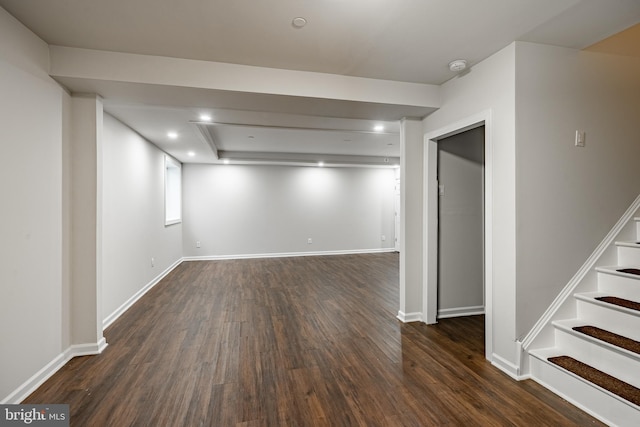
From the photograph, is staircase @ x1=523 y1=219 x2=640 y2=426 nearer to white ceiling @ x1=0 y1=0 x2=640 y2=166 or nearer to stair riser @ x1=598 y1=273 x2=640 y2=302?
stair riser @ x1=598 y1=273 x2=640 y2=302

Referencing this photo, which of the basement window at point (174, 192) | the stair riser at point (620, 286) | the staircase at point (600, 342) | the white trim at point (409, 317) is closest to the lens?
the staircase at point (600, 342)

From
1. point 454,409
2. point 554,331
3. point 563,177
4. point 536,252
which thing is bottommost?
point 454,409

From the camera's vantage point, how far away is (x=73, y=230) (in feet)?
8.29

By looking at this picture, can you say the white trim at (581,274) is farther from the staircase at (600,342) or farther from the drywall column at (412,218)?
the drywall column at (412,218)

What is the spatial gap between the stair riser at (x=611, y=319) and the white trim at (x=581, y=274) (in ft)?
0.44

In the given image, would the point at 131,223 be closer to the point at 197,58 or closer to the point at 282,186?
the point at 197,58

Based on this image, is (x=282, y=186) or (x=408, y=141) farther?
(x=282, y=186)

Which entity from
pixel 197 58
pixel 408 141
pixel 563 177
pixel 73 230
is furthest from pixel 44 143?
pixel 563 177

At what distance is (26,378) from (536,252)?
3692 mm

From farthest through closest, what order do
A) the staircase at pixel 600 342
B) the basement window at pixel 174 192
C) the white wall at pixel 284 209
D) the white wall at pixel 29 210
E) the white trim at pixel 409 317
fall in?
the white wall at pixel 284 209, the basement window at pixel 174 192, the white trim at pixel 409 317, the white wall at pixel 29 210, the staircase at pixel 600 342

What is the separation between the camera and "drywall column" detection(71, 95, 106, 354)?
2.53 meters

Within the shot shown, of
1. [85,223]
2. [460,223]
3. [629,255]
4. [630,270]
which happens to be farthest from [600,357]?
[85,223]

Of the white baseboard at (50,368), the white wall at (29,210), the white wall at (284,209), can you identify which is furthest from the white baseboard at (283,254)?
the white wall at (29,210)

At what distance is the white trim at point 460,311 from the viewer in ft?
11.2
